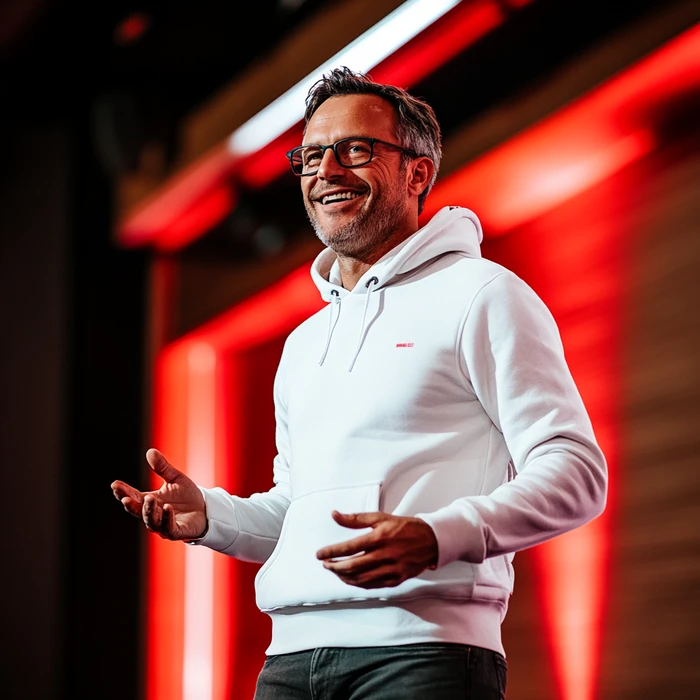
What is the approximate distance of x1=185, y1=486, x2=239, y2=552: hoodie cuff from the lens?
1.47 meters

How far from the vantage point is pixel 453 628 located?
4.09 ft

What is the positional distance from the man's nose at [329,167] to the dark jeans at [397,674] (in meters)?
0.64

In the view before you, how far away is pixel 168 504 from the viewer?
4.59 ft

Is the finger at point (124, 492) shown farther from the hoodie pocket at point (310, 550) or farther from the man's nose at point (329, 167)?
the man's nose at point (329, 167)

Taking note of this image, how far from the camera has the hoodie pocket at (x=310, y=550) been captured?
4.27 feet

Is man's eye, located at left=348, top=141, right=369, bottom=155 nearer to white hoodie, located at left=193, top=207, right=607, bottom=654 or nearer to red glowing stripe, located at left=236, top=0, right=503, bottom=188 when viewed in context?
white hoodie, located at left=193, top=207, right=607, bottom=654

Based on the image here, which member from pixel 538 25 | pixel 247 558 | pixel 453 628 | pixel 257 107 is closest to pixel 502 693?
pixel 453 628

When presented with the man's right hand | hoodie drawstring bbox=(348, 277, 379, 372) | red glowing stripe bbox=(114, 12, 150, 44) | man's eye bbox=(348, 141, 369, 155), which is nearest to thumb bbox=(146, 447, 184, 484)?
the man's right hand

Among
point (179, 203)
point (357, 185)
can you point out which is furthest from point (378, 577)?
point (179, 203)

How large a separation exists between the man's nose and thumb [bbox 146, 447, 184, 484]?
17.4 inches

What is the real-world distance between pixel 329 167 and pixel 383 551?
0.61m

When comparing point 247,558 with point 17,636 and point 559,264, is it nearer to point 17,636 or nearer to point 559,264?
point 559,264

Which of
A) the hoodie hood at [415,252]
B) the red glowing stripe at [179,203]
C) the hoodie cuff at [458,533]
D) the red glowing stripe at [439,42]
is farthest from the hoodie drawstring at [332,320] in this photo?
the red glowing stripe at [179,203]

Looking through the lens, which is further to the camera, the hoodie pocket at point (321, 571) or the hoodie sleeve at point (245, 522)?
the hoodie sleeve at point (245, 522)
